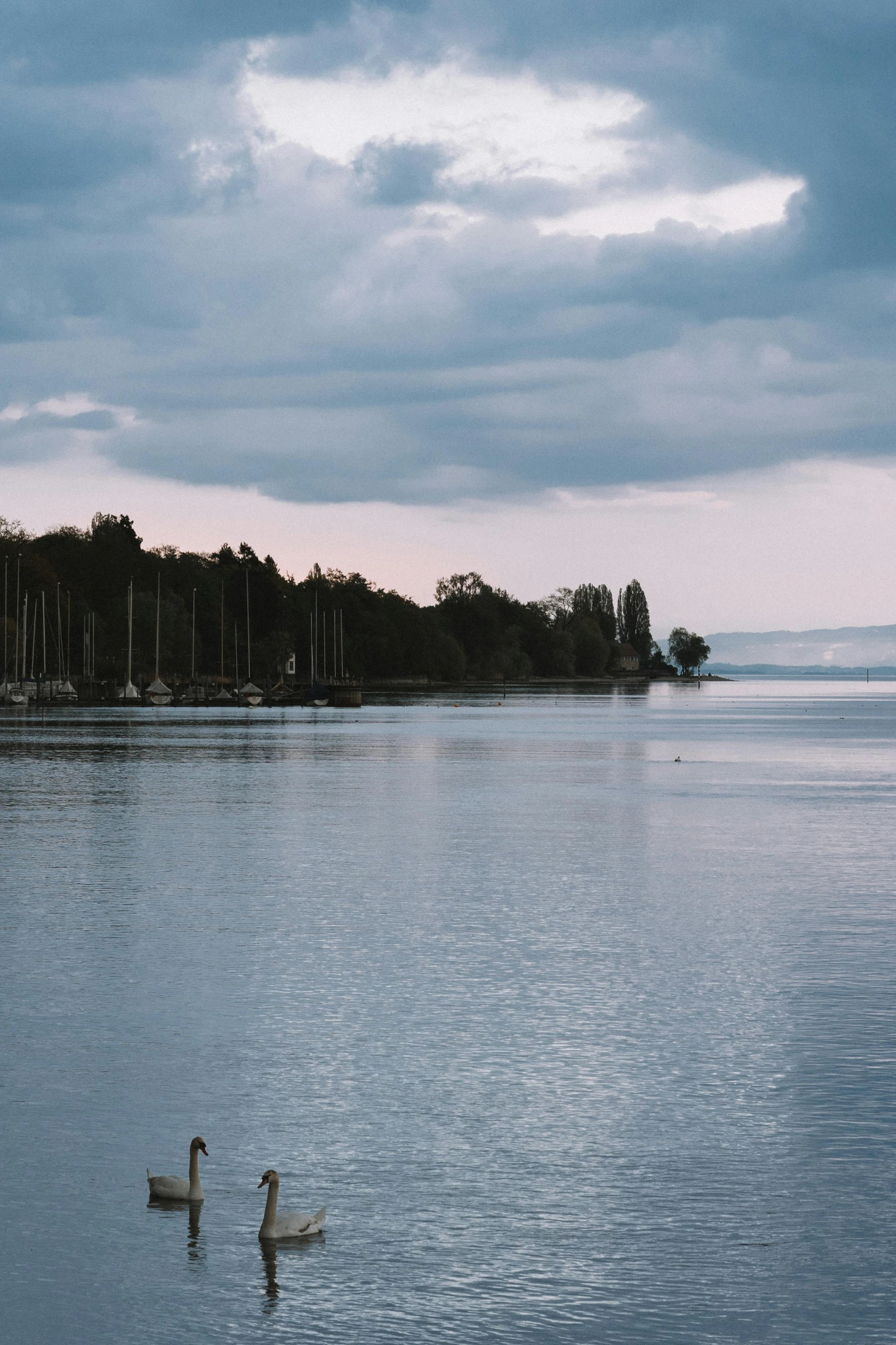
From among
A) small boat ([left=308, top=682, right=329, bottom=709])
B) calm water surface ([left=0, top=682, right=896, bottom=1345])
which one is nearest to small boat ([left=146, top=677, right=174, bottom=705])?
small boat ([left=308, top=682, right=329, bottom=709])

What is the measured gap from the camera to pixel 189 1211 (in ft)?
31.7

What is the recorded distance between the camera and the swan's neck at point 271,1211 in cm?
898

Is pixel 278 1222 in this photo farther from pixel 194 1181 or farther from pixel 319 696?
pixel 319 696

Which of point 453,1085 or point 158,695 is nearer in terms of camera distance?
point 453,1085

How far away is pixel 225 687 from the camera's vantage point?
182 m

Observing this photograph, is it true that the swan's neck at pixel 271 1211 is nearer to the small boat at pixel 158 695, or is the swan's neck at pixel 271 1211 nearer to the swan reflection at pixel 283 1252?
the swan reflection at pixel 283 1252

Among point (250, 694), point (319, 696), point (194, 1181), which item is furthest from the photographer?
point (250, 694)

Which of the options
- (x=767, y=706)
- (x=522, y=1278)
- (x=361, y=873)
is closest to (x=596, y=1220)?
(x=522, y=1278)

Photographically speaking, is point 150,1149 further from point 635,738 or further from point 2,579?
point 2,579

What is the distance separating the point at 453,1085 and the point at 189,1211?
3265mm

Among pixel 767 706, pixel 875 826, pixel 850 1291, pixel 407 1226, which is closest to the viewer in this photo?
pixel 850 1291

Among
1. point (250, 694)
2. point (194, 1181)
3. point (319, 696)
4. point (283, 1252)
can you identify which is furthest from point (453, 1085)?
point (250, 694)

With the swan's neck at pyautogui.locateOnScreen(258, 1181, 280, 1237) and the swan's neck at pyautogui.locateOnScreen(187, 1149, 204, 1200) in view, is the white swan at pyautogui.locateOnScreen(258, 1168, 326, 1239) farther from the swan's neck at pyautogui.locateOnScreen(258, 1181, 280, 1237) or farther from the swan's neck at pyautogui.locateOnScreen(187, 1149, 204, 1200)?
the swan's neck at pyautogui.locateOnScreen(187, 1149, 204, 1200)

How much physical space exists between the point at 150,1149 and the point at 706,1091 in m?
4.17
